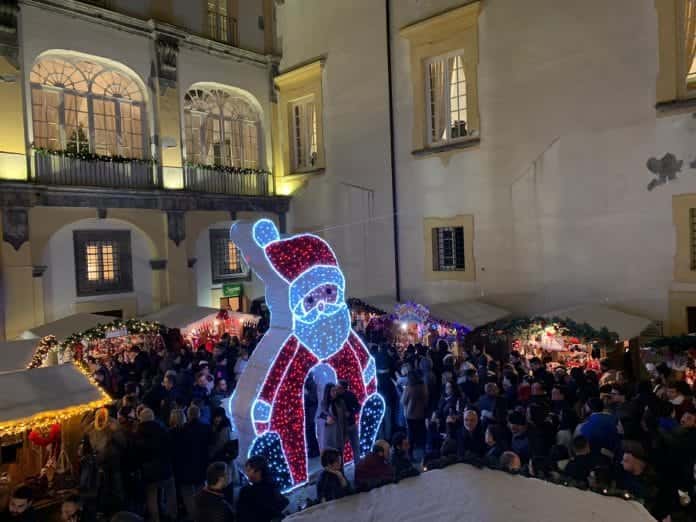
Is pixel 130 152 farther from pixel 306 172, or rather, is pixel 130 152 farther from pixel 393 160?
pixel 393 160

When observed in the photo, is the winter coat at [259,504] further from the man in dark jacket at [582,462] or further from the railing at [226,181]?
the railing at [226,181]

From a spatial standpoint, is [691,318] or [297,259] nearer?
[297,259]

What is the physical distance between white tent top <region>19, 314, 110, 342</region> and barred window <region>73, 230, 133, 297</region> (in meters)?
3.13

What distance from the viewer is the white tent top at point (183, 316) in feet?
51.2

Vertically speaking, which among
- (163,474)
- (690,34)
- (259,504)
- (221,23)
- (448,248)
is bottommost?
(163,474)

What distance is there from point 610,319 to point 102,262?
47.6 ft

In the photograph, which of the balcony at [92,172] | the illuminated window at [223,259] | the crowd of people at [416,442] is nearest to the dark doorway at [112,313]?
the illuminated window at [223,259]

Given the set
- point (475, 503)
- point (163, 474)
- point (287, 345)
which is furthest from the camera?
point (287, 345)

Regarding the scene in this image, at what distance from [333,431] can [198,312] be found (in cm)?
945

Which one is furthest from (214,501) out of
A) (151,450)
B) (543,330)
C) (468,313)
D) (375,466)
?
(468,313)

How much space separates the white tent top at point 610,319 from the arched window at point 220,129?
13.5 metres

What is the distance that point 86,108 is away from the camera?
17516 mm

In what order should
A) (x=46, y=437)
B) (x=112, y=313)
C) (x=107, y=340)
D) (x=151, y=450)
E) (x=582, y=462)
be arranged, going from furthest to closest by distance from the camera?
(x=112, y=313) → (x=107, y=340) → (x=46, y=437) → (x=151, y=450) → (x=582, y=462)

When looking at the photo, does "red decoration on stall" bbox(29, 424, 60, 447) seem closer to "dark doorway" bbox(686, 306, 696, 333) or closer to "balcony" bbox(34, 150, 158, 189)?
"balcony" bbox(34, 150, 158, 189)
